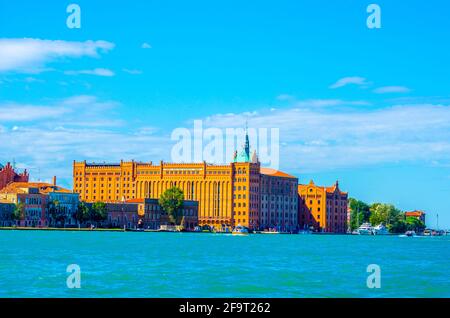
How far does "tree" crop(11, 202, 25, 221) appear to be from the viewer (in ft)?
571

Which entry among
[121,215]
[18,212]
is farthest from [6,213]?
[121,215]

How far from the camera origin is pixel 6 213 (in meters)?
174

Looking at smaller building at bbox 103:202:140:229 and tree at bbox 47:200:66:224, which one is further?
smaller building at bbox 103:202:140:229

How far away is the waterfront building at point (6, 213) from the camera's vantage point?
17350cm

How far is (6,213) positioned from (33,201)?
6353 mm

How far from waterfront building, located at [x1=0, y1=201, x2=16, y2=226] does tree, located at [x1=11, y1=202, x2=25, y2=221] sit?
1.73 feet

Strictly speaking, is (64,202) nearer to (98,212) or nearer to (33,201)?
(98,212)

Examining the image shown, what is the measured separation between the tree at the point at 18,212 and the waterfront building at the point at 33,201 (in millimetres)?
233
